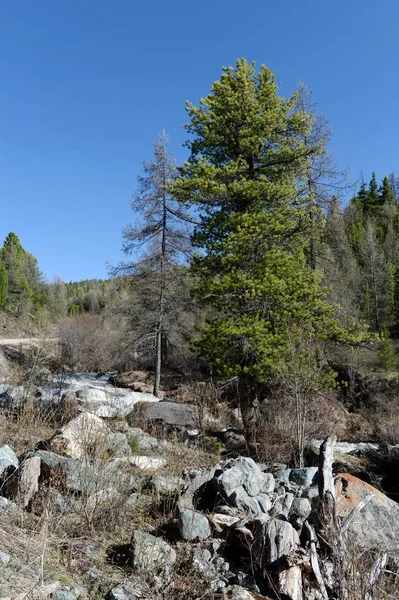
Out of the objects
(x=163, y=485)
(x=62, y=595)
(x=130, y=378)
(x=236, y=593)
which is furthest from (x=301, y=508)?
(x=130, y=378)

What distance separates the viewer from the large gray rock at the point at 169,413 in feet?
36.3

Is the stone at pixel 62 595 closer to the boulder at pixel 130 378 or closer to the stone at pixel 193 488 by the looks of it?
the stone at pixel 193 488

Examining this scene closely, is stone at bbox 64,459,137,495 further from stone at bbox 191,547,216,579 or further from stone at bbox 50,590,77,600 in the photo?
stone at bbox 50,590,77,600

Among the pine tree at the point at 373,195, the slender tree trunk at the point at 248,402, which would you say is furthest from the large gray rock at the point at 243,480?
the pine tree at the point at 373,195

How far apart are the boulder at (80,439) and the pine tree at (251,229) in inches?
185

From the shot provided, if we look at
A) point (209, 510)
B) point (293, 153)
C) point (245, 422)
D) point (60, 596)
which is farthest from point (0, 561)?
point (293, 153)

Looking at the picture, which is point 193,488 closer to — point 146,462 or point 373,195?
point 146,462

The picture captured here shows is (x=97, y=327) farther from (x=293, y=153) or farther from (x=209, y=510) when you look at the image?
(x=209, y=510)

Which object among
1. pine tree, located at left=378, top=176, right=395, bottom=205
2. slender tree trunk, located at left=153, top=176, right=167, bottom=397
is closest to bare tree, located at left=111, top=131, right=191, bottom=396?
slender tree trunk, located at left=153, top=176, right=167, bottom=397

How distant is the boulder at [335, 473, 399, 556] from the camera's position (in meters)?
5.04

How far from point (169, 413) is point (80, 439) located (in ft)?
19.3

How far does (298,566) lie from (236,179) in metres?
9.36

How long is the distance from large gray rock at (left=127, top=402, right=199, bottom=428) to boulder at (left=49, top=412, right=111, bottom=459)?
14.7ft

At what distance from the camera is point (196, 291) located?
36.7ft
